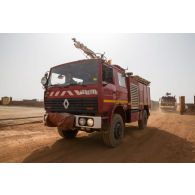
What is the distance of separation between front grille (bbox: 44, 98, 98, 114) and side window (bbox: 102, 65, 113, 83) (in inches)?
29.1

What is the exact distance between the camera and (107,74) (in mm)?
4746

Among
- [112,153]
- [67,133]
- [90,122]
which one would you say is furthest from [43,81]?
[112,153]

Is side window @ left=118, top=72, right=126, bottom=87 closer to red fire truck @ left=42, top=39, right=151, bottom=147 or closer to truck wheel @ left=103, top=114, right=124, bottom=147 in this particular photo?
red fire truck @ left=42, top=39, right=151, bottom=147

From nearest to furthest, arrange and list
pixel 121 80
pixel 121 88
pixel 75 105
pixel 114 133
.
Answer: pixel 75 105
pixel 114 133
pixel 121 88
pixel 121 80

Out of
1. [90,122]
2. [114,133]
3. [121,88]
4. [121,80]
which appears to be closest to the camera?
[90,122]

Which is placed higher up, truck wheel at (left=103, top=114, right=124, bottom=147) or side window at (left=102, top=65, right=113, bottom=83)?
side window at (left=102, top=65, right=113, bottom=83)

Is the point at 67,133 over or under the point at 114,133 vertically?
under

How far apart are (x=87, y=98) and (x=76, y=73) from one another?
3.11 feet

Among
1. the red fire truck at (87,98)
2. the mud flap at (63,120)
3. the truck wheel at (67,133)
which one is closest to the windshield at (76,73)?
the red fire truck at (87,98)

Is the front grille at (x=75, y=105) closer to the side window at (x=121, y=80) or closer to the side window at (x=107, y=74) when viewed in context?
the side window at (x=107, y=74)

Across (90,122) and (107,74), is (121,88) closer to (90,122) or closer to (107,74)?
(107,74)

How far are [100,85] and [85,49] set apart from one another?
8.94 m

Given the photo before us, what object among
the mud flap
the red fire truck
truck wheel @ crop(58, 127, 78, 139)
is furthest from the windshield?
truck wheel @ crop(58, 127, 78, 139)

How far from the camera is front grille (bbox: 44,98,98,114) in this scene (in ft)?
14.0
